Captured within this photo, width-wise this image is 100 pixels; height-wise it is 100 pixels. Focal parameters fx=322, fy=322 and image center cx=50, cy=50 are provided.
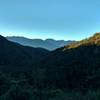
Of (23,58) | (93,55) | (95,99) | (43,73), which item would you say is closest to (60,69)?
(43,73)

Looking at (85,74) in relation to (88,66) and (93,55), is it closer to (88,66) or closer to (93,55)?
(88,66)

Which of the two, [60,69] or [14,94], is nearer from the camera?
[14,94]

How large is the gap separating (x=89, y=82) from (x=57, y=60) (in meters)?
37.7

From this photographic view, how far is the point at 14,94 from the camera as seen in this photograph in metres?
44.0

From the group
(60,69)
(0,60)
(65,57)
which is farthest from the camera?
(0,60)

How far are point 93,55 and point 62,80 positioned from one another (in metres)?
24.3

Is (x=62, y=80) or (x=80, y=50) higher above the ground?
(x=80, y=50)

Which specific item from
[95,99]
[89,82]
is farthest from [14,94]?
[89,82]

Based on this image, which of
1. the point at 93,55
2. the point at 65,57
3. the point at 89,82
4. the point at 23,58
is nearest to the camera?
the point at 89,82

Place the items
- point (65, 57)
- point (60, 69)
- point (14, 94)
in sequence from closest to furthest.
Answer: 1. point (14, 94)
2. point (60, 69)
3. point (65, 57)

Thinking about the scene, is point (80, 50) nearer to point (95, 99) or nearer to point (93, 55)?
point (93, 55)

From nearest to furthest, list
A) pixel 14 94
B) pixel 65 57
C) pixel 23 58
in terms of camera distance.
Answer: pixel 14 94, pixel 65 57, pixel 23 58

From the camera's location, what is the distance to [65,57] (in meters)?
123

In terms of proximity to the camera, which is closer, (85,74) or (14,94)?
(14,94)
